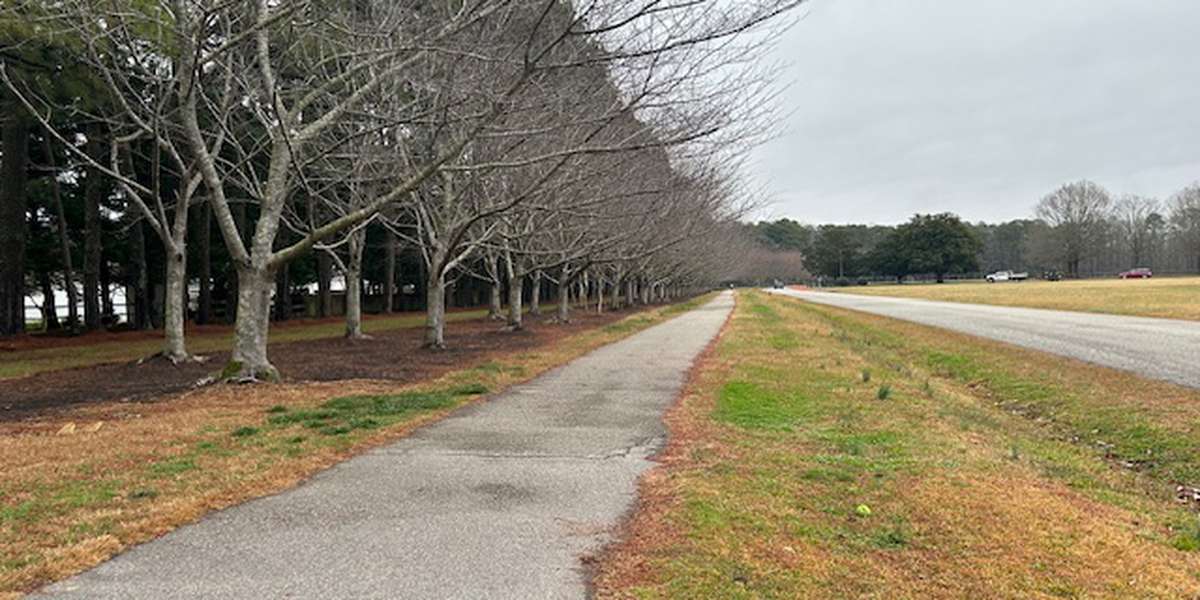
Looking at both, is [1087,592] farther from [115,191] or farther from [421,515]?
[115,191]

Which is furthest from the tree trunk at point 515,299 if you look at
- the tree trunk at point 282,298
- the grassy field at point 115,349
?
the tree trunk at point 282,298

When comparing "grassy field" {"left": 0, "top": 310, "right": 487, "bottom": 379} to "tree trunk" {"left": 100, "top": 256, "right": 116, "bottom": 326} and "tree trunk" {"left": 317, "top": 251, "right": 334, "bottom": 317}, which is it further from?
"tree trunk" {"left": 100, "top": 256, "right": 116, "bottom": 326}

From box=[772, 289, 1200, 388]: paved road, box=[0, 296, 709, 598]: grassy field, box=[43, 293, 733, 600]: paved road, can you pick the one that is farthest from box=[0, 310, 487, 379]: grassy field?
box=[772, 289, 1200, 388]: paved road

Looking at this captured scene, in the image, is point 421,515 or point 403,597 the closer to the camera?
point 403,597

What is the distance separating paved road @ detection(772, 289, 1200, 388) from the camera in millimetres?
13922

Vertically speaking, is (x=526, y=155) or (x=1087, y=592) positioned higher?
(x=526, y=155)

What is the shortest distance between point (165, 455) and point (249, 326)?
216 inches

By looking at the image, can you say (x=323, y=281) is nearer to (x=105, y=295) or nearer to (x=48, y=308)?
(x=105, y=295)

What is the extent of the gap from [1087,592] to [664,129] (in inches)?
351

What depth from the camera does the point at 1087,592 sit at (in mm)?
3865

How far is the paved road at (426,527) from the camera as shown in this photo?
3.76m

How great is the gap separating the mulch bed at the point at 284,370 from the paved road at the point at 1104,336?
1208 centimetres

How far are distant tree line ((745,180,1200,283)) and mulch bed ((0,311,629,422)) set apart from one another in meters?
66.3

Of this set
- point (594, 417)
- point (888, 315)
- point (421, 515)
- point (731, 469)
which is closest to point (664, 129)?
point (594, 417)
